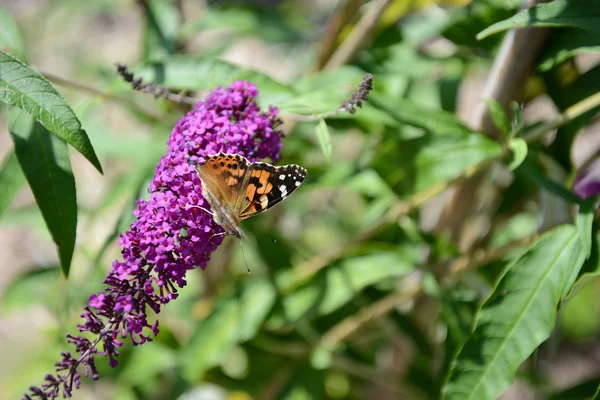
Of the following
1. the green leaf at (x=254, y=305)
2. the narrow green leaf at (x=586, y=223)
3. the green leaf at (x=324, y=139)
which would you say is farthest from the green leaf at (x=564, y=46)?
the green leaf at (x=254, y=305)

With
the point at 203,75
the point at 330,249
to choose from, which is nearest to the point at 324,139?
the point at 203,75

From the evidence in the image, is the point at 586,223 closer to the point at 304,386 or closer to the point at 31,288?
the point at 304,386

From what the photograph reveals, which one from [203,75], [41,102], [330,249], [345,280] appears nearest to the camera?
[41,102]

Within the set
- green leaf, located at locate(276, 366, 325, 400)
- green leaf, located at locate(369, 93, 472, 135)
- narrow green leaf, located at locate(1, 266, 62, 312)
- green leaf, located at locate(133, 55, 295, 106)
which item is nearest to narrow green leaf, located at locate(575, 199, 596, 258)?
green leaf, located at locate(369, 93, 472, 135)

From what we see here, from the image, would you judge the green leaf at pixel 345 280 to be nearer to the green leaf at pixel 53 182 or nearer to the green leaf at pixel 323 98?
the green leaf at pixel 323 98

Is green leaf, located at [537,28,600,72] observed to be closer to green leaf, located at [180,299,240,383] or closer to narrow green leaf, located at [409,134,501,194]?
narrow green leaf, located at [409,134,501,194]
